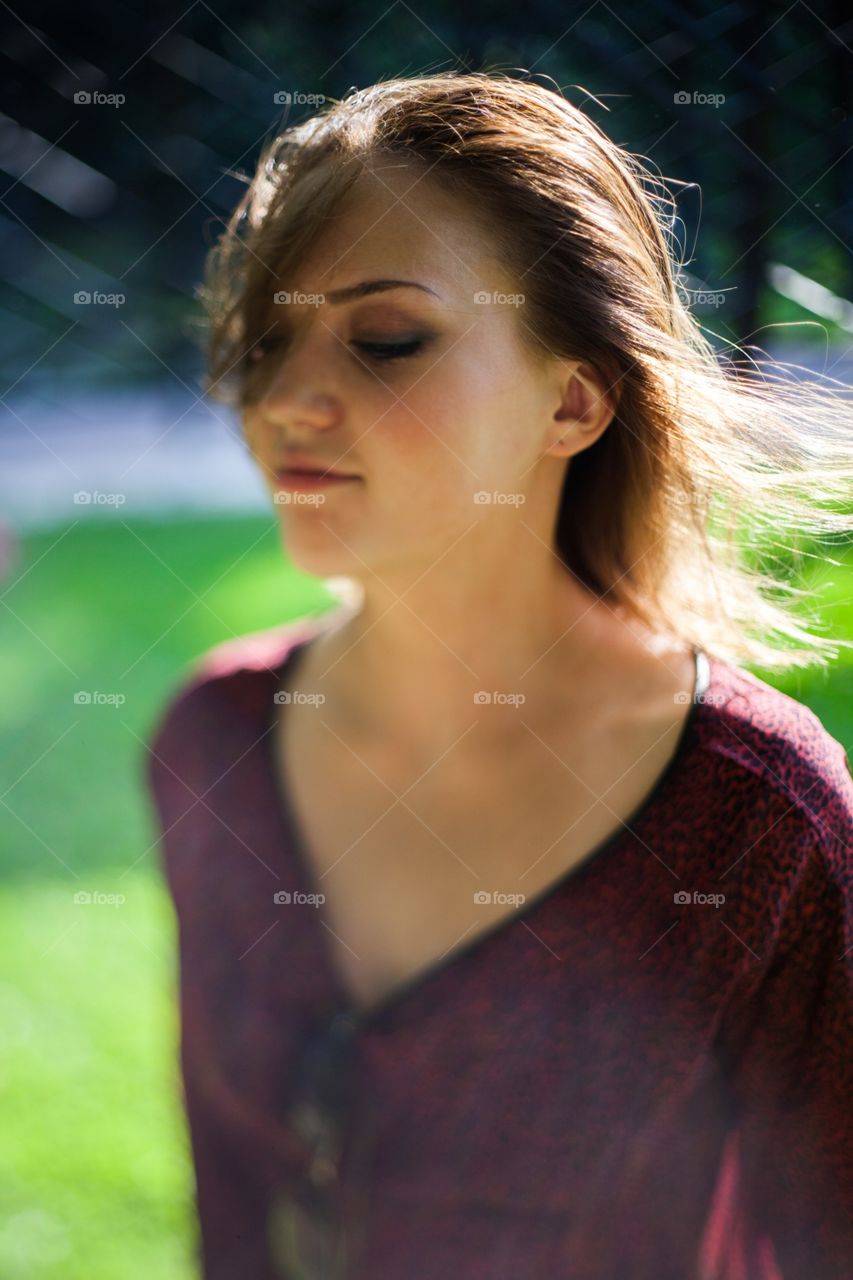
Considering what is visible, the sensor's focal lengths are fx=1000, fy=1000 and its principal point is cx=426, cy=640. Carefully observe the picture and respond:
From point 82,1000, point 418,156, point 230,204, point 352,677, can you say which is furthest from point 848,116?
point 82,1000

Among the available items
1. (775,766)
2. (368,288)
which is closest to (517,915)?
(775,766)

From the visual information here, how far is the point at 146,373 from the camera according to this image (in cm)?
127

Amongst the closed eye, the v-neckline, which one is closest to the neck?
the v-neckline

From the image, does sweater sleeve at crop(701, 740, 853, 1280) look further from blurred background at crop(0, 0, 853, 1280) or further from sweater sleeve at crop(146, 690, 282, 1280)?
sweater sleeve at crop(146, 690, 282, 1280)

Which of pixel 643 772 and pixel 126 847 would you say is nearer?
pixel 643 772

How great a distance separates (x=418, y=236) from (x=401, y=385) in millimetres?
128

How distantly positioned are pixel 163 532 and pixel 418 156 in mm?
715

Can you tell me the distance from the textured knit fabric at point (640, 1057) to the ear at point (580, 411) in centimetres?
24

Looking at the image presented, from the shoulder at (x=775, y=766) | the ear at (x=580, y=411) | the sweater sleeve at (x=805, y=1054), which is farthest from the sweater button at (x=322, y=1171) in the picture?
the ear at (x=580, y=411)

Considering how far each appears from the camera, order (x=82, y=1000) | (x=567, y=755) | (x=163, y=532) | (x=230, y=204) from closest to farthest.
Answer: (x=567, y=755)
(x=230, y=204)
(x=163, y=532)
(x=82, y=1000)

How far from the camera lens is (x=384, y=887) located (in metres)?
1.00

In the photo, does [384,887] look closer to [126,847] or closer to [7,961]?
[126,847]

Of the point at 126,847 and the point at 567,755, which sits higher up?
the point at 567,755

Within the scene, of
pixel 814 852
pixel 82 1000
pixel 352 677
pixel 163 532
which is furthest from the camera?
pixel 82 1000
